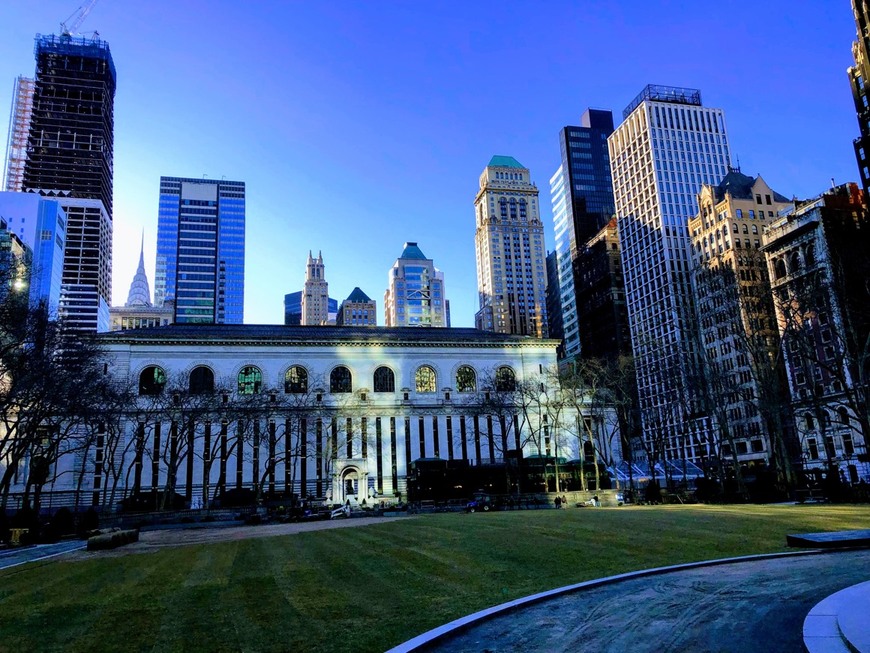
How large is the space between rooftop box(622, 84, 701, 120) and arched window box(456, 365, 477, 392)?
92.3 meters

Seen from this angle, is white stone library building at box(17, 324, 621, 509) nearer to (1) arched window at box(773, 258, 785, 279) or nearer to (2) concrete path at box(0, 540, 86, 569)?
(1) arched window at box(773, 258, 785, 279)

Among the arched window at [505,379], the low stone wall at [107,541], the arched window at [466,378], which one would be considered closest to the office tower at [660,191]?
the arched window at [505,379]

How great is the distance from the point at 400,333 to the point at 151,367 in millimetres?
35160

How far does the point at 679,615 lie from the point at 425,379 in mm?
83920

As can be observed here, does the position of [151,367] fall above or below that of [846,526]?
above

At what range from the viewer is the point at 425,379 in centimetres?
9425

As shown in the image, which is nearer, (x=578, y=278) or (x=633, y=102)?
(x=633, y=102)

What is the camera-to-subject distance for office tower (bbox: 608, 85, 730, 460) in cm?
13288

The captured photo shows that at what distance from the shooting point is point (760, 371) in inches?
1827

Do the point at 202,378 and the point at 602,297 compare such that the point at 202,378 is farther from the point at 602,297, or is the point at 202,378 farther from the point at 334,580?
the point at 602,297

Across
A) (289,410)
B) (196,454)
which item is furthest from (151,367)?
(289,410)

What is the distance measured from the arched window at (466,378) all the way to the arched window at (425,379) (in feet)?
12.2

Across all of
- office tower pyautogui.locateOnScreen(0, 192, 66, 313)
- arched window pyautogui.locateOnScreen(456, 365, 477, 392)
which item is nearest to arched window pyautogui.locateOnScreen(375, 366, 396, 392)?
arched window pyautogui.locateOnScreen(456, 365, 477, 392)

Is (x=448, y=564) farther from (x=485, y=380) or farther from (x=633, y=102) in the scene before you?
(x=633, y=102)
